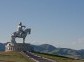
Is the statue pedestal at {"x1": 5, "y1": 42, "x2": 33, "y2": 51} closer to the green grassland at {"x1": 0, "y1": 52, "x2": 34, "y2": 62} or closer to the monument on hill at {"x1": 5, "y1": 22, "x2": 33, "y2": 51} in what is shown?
the monument on hill at {"x1": 5, "y1": 22, "x2": 33, "y2": 51}

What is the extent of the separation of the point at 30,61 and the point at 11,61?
542 cm

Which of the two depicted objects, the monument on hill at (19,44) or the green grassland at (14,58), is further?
the monument on hill at (19,44)

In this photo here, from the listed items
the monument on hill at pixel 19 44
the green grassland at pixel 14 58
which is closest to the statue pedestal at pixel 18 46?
the monument on hill at pixel 19 44

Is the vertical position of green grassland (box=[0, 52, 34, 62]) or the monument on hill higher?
the monument on hill

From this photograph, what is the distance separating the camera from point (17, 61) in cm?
8106

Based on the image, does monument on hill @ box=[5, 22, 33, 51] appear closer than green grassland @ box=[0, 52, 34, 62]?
No

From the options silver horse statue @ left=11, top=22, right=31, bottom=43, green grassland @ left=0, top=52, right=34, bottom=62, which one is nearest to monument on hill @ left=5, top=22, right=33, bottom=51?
silver horse statue @ left=11, top=22, right=31, bottom=43

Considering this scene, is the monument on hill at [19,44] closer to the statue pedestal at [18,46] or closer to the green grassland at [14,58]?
the statue pedestal at [18,46]

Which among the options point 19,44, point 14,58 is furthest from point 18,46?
point 14,58

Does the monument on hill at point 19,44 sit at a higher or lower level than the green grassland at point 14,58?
higher

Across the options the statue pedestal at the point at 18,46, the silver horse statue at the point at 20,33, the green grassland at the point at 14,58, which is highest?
the silver horse statue at the point at 20,33

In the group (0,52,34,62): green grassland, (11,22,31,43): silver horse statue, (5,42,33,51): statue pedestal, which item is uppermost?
(11,22,31,43): silver horse statue

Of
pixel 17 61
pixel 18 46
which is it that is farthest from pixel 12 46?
pixel 17 61

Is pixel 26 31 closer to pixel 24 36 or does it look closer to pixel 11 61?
pixel 24 36
